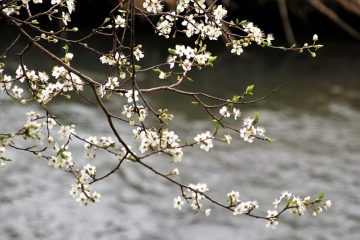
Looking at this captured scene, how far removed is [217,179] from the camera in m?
5.40

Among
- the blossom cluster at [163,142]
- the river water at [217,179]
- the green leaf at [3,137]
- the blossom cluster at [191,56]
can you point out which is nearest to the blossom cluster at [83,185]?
the blossom cluster at [163,142]

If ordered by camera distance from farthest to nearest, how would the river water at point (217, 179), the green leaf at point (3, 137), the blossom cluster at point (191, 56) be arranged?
the river water at point (217, 179) < the blossom cluster at point (191, 56) < the green leaf at point (3, 137)

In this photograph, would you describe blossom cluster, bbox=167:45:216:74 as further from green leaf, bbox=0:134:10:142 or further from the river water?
the river water

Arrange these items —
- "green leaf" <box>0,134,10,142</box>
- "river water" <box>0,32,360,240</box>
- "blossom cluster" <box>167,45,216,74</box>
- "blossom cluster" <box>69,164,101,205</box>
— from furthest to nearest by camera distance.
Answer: "river water" <box>0,32,360,240</box> < "blossom cluster" <box>69,164,101,205</box> < "blossom cluster" <box>167,45,216,74</box> < "green leaf" <box>0,134,10,142</box>

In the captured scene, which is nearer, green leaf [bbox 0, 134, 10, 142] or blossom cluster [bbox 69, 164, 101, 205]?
green leaf [bbox 0, 134, 10, 142]

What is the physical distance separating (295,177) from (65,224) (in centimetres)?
225

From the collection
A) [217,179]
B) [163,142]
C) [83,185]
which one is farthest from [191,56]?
[217,179]

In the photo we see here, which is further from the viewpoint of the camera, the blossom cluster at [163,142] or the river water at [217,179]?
the river water at [217,179]

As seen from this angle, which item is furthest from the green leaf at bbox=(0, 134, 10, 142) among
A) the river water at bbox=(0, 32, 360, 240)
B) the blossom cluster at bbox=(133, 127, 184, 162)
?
the river water at bbox=(0, 32, 360, 240)

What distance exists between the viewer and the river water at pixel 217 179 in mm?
4605

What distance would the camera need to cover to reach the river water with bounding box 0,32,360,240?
4.61 metres

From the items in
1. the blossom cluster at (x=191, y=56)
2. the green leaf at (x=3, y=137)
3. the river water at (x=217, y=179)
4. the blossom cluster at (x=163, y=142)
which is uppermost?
the river water at (x=217, y=179)

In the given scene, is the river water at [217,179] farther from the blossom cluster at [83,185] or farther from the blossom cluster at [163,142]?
the blossom cluster at [163,142]

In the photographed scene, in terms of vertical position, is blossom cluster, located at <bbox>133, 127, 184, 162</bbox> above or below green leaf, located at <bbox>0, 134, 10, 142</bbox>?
above
